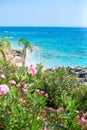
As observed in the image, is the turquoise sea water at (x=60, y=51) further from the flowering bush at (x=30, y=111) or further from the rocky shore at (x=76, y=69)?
the flowering bush at (x=30, y=111)

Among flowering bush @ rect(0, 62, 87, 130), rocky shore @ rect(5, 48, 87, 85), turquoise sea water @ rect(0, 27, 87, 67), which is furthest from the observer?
turquoise sea water @ rect(0, 27, 87, 67)

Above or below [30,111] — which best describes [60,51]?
below

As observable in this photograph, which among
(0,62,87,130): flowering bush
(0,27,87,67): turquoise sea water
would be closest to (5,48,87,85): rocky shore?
(0,27,87,67): turquoise sea water

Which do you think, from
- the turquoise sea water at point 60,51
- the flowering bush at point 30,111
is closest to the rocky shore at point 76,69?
the turquoise sea water at point 60,51

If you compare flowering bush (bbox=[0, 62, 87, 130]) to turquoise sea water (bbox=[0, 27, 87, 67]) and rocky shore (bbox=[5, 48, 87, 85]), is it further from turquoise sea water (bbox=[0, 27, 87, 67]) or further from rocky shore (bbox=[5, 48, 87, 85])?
turquoise sea water (bbox=[0, 27, 87, 67])

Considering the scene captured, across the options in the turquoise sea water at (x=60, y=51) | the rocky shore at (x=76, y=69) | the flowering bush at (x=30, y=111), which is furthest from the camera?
the turquoise sea water at (x=60, y=51)

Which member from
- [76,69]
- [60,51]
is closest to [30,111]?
[76,69]

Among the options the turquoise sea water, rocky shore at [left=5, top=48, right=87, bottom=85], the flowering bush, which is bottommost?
the turquoise sea water

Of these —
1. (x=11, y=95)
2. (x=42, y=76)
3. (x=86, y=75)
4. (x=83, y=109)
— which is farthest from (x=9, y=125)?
(x=86, y=75)

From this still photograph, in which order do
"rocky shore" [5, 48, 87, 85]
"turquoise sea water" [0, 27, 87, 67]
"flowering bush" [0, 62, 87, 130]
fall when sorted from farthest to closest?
"turquoise sea water" [0, 27, 87, 67]
"rocky shore" [5, 48, 87, 85]
"flowering bush" [0, 62, 87, 130]

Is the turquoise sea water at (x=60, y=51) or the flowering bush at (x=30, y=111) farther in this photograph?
the turquoise sea water at (x=60, y=51)

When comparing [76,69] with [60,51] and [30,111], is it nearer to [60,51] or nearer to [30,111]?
[30,111]

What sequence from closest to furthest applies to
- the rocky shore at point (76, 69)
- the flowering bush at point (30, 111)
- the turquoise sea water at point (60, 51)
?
1. the flowering bush at point (30, 111)
2. the rocky shore at point (76, 69)
3. the turquoise sea water at point (60, 51)

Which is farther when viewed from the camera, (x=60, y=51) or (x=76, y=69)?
(x=60, y=51)
